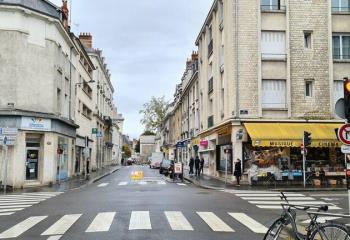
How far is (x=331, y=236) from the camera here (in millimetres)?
6246

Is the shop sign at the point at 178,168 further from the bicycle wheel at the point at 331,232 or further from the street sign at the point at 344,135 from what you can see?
the bicycle wheel at the point at 331,232

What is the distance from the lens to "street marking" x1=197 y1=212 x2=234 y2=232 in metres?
10.3

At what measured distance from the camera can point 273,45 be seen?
2783 centimetres

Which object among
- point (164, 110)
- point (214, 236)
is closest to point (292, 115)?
point (214, 236)

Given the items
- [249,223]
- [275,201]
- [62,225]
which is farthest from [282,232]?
[275,201]

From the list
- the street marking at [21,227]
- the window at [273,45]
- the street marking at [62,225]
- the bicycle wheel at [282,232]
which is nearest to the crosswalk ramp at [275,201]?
the street marking at [62,225]

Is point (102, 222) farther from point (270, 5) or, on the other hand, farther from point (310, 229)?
point (270, 5)

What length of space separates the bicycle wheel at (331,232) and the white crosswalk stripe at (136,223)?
146 inches

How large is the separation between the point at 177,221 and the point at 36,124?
56.2 ft

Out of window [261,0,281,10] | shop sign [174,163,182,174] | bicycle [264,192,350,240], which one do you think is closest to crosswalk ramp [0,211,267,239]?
bicycle [264,192,350,240]

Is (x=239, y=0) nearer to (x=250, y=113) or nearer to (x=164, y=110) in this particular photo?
(x=250, y=113)

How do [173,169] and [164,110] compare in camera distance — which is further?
[164,110]

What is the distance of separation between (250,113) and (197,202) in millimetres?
12295

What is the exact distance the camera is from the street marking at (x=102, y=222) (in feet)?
33.6
